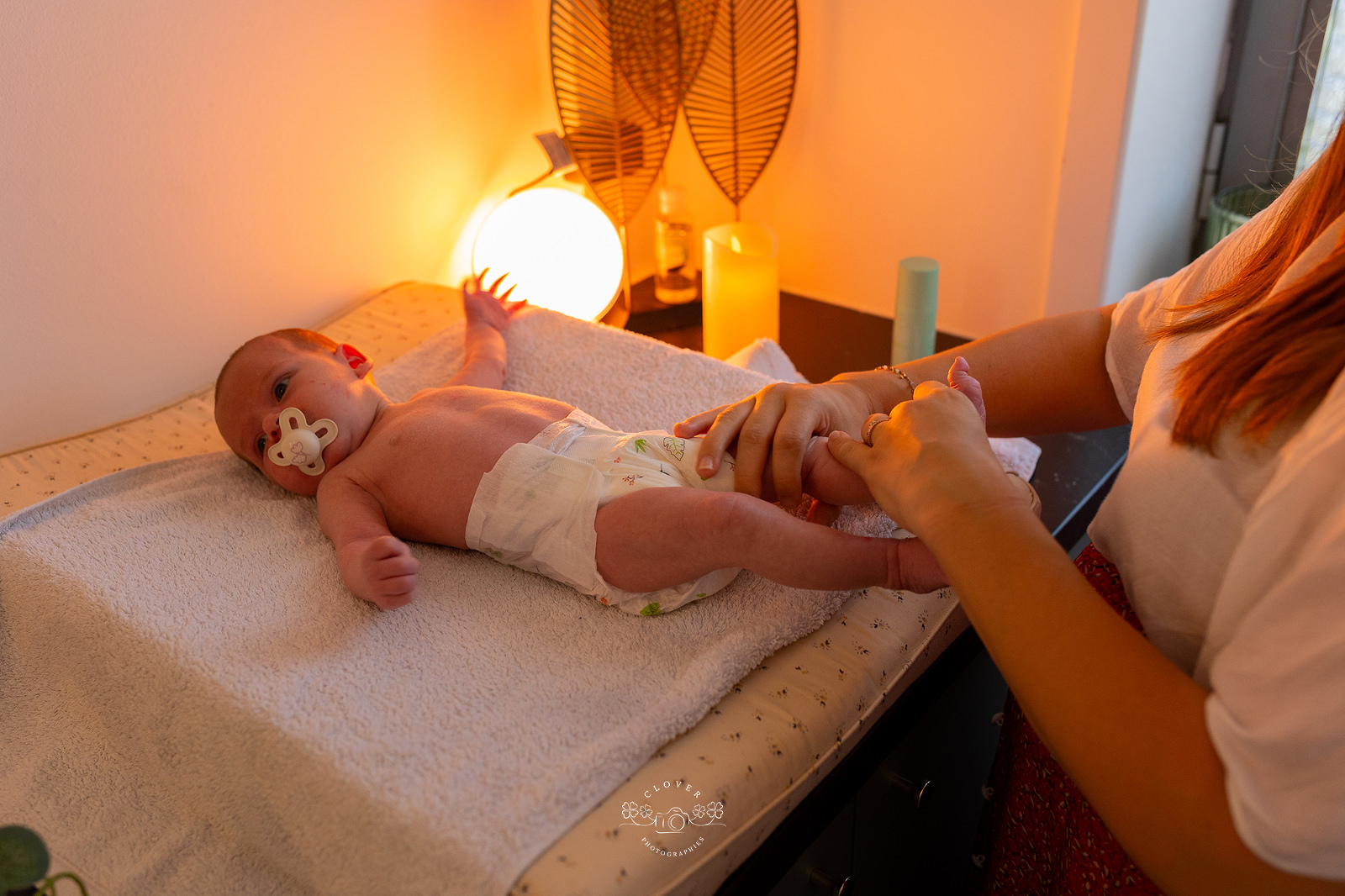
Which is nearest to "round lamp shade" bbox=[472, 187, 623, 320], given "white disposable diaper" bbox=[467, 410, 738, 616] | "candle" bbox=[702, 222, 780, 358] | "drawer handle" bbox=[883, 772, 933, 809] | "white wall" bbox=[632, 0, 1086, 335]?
"candle" bbox=[702, 222, 780, 358]

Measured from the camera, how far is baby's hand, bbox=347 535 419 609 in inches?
36.1

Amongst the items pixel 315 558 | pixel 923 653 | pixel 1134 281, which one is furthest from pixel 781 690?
pixel 1134 281

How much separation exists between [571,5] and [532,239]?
43 centimetres

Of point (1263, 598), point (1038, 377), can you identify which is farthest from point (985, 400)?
point (1263, 598)

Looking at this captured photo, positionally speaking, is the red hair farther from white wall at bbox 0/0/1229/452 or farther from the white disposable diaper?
the white disposable diaper

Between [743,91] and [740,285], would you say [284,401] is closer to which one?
[740,285]

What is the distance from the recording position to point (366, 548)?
3.10ft

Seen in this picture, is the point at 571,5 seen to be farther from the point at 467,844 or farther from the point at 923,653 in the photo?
the point at 467,844

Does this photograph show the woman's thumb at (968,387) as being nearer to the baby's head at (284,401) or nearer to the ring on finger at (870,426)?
the ring on finger at (870,426)

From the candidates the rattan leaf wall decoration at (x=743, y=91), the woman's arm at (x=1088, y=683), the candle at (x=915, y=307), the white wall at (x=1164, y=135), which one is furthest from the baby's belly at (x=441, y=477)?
the white wall at (x=1164, y=135)

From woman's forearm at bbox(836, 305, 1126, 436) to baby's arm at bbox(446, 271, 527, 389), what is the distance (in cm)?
54

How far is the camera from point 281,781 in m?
0.80

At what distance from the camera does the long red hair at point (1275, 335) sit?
55 cm

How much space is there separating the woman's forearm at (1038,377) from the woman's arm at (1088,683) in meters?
0.31
